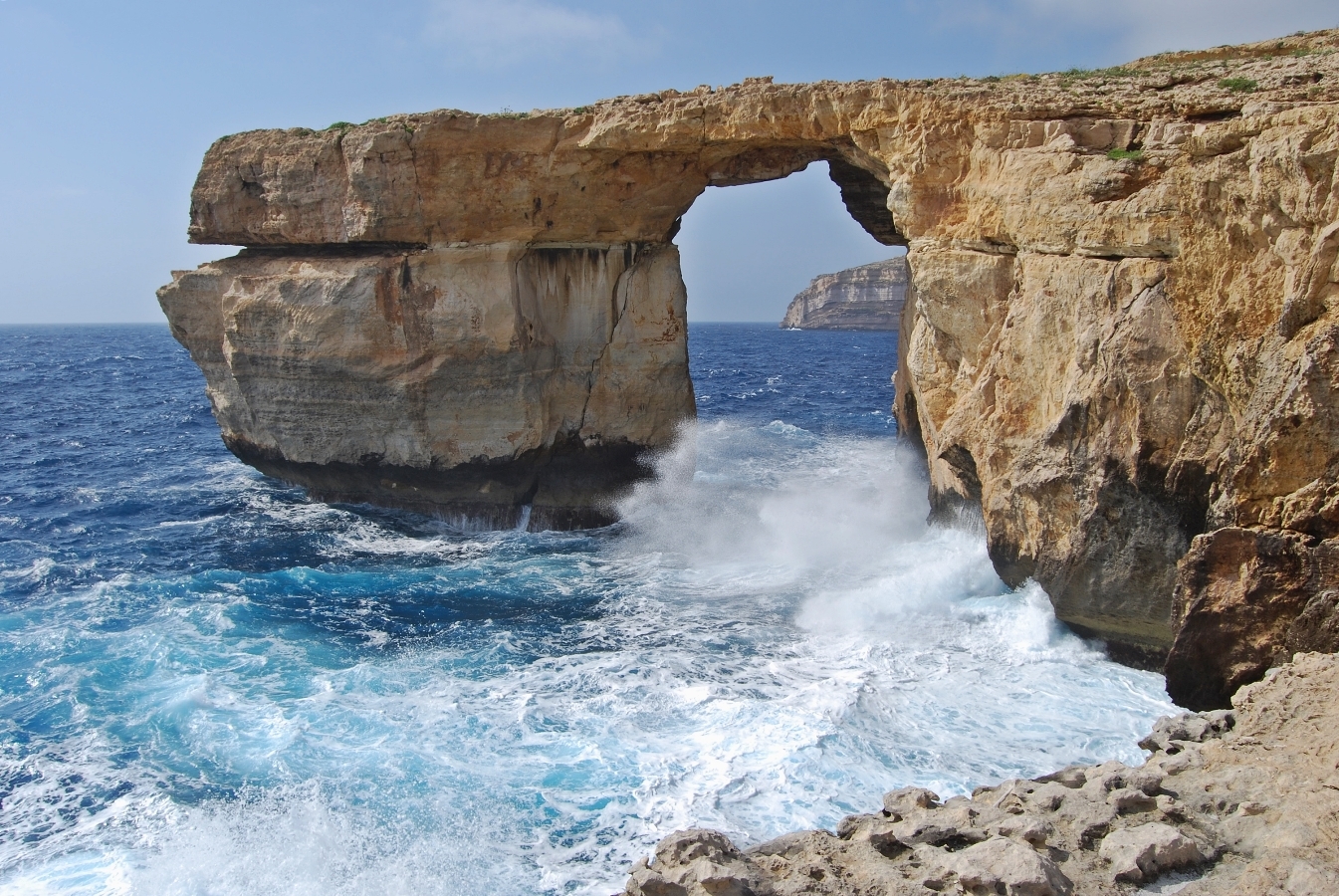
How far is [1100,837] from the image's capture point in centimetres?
661

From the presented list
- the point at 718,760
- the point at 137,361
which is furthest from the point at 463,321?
the point at 137,361

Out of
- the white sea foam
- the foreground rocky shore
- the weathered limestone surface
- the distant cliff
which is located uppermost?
the distant cliff

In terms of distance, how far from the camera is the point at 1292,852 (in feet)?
20.0

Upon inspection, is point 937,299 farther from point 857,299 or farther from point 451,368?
point 857,299

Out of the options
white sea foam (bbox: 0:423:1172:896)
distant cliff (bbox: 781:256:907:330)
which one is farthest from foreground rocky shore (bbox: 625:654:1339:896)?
distant cliff (bbox: 781:256:907:330)

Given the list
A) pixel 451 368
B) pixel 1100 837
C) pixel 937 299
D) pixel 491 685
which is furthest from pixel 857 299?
pixel 1100 837

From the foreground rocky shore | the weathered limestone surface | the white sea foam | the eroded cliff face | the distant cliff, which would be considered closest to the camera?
the foreground rocky shore

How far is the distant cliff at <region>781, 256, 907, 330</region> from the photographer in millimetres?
108500

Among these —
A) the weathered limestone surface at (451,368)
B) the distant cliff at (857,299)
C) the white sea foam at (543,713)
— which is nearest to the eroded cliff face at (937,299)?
the weathered limestone surface at (451,368)

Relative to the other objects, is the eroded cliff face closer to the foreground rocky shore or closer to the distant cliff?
the foreground rocky shore

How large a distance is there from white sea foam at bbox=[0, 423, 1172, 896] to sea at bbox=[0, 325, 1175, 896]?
40mm

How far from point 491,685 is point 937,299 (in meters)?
8.57

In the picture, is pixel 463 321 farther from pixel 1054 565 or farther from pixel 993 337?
pixel 1054 565

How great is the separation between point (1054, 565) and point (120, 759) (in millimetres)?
11626
